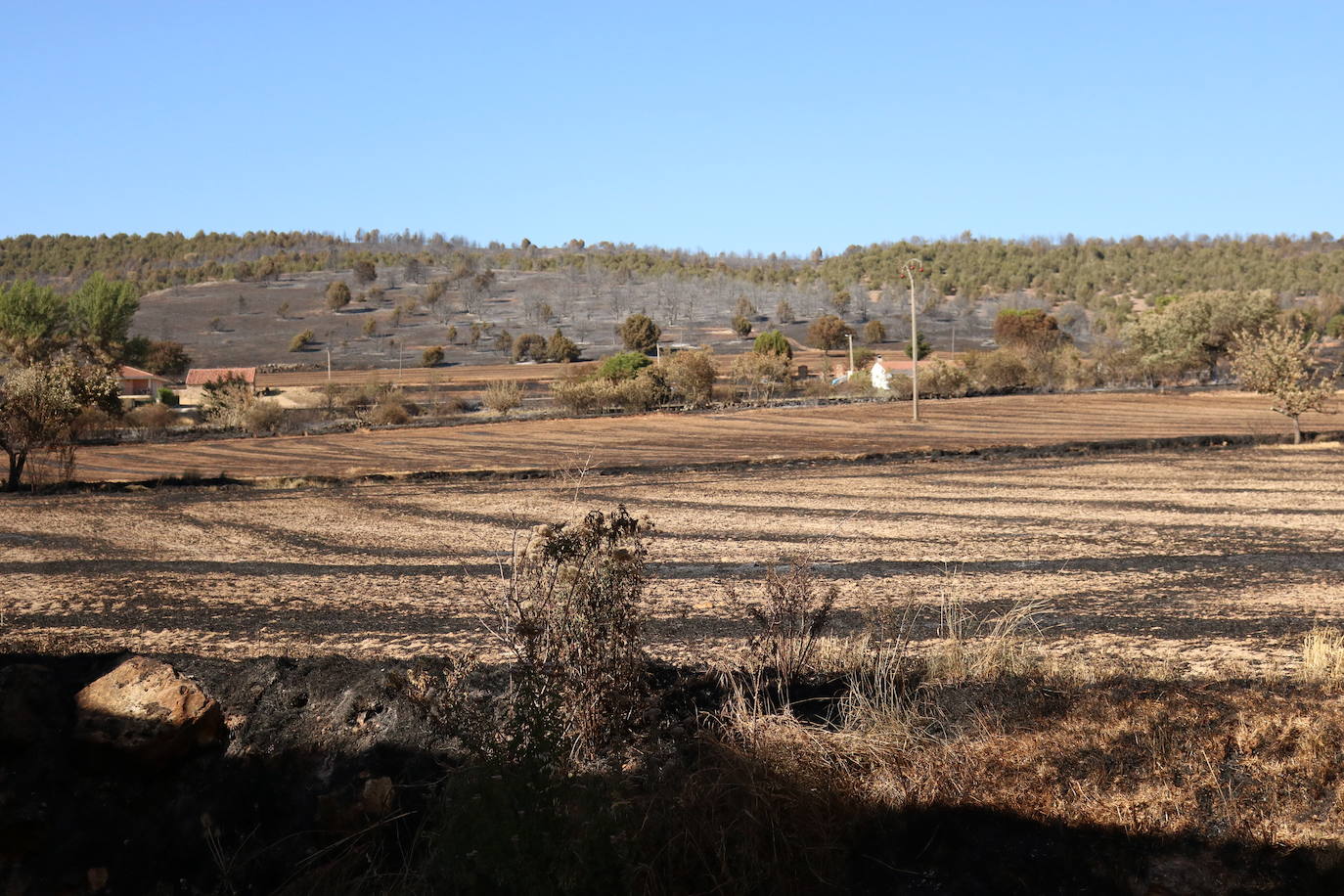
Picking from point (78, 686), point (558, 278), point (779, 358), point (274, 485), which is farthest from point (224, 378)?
point (558, 278)

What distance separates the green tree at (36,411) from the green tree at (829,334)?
7224cm

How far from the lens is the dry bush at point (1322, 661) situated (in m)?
6.72

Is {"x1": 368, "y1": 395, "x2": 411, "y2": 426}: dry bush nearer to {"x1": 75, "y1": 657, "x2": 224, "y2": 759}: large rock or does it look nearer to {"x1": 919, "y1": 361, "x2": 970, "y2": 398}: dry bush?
{"x1": 919, "y1": 361, "x2": 970, "y2": 398}: dry bush

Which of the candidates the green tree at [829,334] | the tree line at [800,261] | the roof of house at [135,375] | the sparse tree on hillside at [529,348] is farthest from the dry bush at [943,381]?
the tree line at [800,261]

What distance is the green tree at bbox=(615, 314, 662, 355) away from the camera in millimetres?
84688

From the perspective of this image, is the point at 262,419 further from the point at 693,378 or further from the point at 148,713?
the point at 148,713

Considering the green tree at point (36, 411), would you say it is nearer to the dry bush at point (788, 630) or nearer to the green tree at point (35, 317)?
the dry bush at point (788, 630)

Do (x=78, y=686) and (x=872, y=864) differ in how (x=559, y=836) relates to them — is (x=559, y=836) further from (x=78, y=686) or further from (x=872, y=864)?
(x=78, y=686)

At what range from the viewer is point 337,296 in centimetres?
11212

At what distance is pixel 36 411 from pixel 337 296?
9246 centimetres

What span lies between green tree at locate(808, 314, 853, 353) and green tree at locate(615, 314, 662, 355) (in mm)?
14709

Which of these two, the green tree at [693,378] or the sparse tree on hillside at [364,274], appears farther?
the sparse tree on hillside at [364,274]

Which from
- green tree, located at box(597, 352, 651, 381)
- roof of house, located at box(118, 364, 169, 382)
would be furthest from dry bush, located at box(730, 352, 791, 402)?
roof of house, located at box(118, 364, 169, 382)

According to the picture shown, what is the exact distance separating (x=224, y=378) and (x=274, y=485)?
123ft
